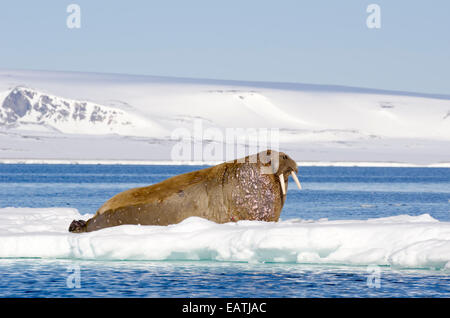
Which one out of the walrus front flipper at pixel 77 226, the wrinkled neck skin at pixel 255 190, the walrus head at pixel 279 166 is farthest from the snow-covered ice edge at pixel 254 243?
the walrus head at pixel 279 166

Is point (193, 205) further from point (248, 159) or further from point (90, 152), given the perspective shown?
point (90, 152)

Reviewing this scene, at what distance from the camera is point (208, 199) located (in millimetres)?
19562

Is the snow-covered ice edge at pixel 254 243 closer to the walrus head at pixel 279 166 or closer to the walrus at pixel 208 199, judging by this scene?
the walrus at pixel 208 199

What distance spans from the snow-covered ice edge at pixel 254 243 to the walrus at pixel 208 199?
1.45 m

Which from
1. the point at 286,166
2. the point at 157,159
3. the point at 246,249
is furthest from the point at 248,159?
the point at 157,159

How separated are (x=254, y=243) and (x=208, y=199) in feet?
10.4

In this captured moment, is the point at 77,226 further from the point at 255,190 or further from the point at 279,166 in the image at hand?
the point at 279,166

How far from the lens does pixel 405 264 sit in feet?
51.3

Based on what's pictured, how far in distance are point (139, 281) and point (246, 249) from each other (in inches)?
104

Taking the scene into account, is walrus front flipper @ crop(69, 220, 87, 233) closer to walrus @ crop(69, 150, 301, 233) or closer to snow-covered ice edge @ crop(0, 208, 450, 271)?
walrus @ crop(69, 150, 301, 233)

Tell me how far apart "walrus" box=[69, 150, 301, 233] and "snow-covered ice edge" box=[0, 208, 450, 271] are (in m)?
1.45

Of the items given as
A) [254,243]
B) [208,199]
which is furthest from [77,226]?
[254,243]

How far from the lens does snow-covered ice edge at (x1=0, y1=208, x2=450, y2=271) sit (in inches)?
637

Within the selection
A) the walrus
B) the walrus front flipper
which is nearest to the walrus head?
the walrus
